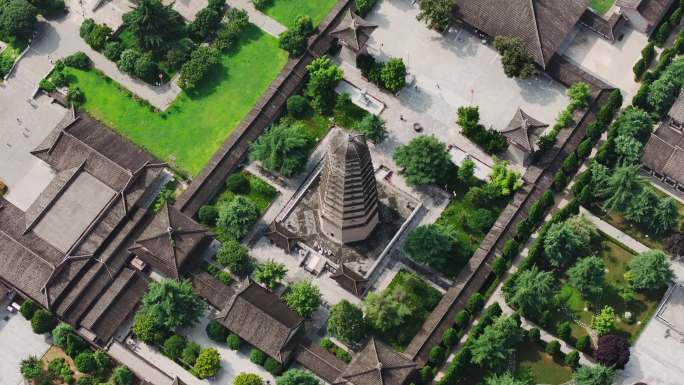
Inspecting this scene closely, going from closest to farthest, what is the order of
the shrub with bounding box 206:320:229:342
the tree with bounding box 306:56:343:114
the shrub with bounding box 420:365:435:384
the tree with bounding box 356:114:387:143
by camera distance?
the shrub with bounding box 420:365:435:384 → the shrub with bounding box 206:320:229:342 → the tree with bounding box 356:114:387:143 → the tree with bounding box 306:56:343:114

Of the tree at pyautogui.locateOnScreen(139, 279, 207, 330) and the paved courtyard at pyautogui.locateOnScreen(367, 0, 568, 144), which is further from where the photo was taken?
the paved courtyard at pyautogui.locateOnScreen(367, 0, 568, 144)

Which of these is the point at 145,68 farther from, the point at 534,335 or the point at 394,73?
the point at 534,335

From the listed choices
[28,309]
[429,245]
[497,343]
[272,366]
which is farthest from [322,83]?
[28,309]

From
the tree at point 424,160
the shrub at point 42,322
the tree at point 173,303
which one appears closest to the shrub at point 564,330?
the tree at point 424,160

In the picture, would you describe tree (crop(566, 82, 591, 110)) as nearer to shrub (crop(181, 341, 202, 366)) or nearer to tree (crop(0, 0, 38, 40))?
shrub (crop(181, 341, 202, 366))

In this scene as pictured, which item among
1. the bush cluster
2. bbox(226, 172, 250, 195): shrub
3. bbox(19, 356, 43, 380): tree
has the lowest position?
bbox(19, 356, 43, 380): tree

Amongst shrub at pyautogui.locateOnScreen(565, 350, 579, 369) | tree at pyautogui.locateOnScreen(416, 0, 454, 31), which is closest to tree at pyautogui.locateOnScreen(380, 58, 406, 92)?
tree at pyautogui.locateOnScreen(416, 0, 454, 31)
